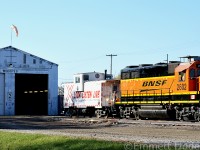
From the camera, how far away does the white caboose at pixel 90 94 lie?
42.2 m

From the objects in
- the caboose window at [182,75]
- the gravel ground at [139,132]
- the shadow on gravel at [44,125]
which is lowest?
the shadow on gravel at [44,125]

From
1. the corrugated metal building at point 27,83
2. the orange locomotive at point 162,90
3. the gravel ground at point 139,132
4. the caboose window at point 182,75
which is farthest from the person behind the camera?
the corrugated metal building at point 27,83

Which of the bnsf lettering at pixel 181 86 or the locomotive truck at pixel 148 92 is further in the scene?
the bnsf lettering at pixel 181 86

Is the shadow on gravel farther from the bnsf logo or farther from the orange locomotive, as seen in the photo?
the bnsf logo

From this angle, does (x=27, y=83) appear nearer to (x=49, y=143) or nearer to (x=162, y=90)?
(x=162, y=90)

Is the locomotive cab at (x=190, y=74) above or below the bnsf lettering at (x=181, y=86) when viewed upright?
above

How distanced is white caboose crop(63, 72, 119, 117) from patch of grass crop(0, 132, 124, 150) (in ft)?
68.8

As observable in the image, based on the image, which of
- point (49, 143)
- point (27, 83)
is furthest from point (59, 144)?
point (27, 83)

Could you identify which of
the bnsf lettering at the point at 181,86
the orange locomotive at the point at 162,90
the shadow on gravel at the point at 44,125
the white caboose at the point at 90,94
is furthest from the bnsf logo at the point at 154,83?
the shadow on gravel at the point at 44,125

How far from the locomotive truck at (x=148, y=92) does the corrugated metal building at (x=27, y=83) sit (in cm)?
1311

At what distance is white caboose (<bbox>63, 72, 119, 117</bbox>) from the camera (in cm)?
4216

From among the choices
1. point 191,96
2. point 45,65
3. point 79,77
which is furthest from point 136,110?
point 45,65

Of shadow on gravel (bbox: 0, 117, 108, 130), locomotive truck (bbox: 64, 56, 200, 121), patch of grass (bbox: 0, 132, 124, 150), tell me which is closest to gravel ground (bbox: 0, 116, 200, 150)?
shadow on gravel (bbox: 0, 117, 108, 130)

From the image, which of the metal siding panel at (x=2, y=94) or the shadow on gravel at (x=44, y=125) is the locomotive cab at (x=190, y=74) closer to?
the shadow on gravel at (x=44, y=125)
